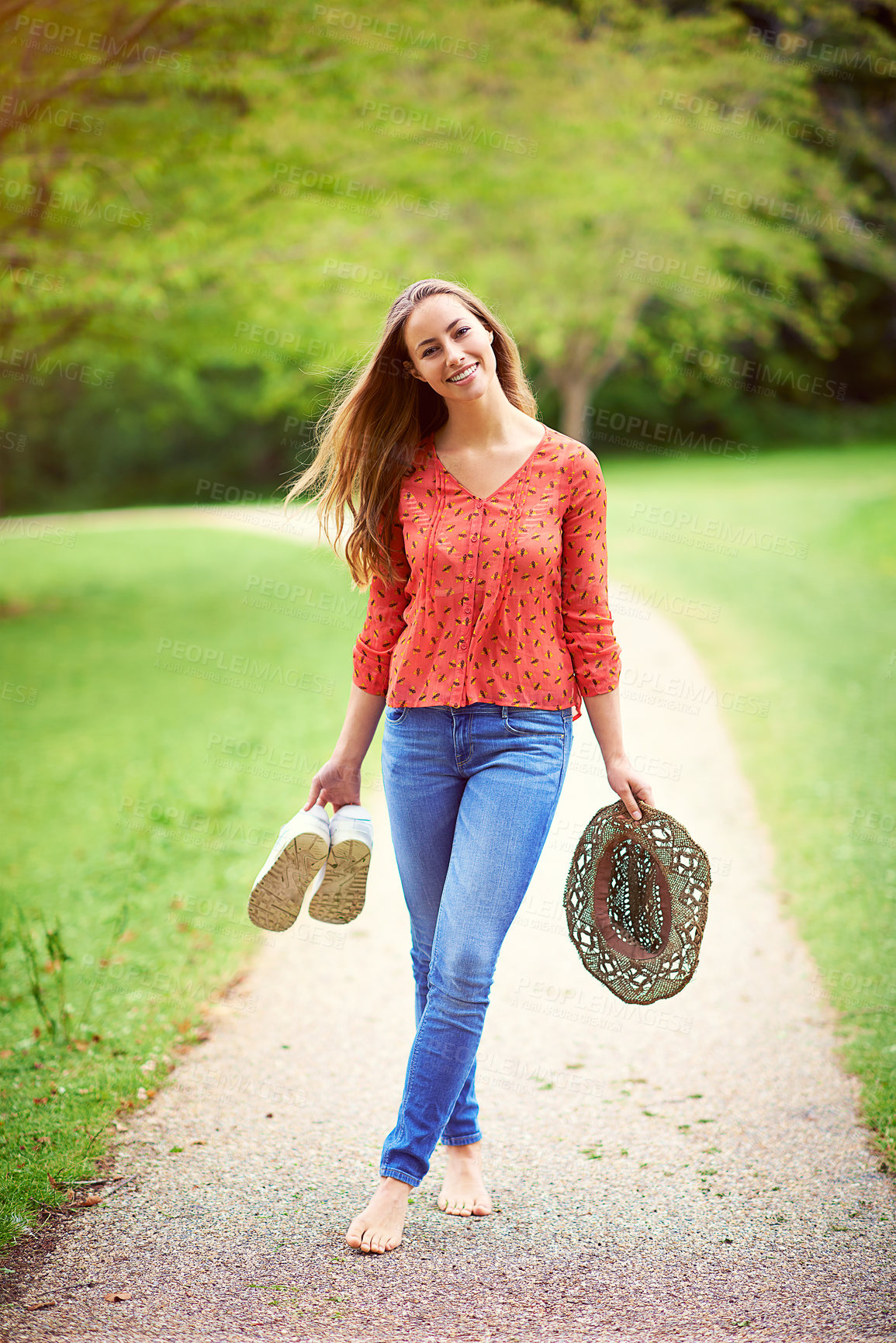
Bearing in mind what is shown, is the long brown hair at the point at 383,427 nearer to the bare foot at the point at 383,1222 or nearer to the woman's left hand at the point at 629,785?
the woman's left hand at the point at 629,785

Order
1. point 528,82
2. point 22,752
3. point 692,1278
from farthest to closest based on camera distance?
point 528,82
point 22,752
point 692,1278

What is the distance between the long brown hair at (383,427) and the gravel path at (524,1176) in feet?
Answer: 5.57

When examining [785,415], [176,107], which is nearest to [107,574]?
[176,107]

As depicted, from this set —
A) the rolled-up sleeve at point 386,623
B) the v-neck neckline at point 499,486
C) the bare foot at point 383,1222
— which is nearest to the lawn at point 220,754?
the bare foot at point 383,1222

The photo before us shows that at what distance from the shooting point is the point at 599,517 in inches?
112

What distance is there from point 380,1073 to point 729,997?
4.73 ft

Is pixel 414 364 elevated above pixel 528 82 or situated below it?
below

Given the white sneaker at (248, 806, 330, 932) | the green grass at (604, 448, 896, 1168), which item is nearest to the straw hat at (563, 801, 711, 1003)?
the white sneaker at (248, 806, 330, 932)

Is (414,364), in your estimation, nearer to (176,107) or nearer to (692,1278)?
(692,1278)

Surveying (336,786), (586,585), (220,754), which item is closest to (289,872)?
(336,786)

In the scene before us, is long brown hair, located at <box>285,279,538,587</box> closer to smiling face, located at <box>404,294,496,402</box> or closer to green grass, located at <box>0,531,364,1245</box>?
smiling face, located at <box>404,294,496,402</box>

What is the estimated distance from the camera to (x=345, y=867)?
307 cm

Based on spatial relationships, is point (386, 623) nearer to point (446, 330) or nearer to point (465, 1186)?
point (446, 330)

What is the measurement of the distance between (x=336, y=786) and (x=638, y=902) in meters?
0.86
